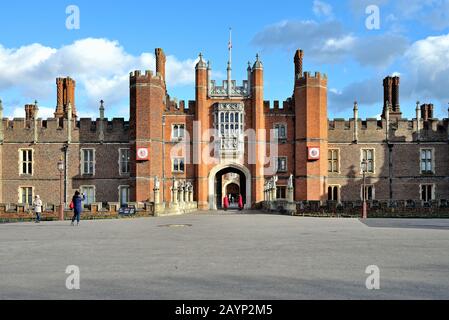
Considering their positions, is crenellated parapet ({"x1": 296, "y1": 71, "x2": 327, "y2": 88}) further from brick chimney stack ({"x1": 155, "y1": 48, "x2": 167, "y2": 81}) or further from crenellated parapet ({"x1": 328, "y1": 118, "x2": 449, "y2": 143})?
brick chimney stack ({"x1": 155, "y1": 48, "x2": 167, "y2": 81})

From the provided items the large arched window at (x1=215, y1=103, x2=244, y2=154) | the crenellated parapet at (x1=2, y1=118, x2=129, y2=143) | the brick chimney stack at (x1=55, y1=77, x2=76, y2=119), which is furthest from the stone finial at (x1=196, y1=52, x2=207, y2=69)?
the brick chimney stack at (x1=55, y1=77, x2=76, y2=119)

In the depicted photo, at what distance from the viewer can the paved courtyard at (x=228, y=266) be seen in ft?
23.8

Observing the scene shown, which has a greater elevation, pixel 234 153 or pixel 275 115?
pixel 275 115

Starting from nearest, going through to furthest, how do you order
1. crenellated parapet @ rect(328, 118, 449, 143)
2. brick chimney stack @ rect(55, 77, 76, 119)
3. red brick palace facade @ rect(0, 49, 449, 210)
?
red brick palace facade @ rect(0, 49, 449, 210) → crenellated parapet @ rect(328, 118, 449, 143) → brick chimney stack @ rect(55, 77, 76, 119)

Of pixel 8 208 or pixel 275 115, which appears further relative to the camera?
pixel 275 115

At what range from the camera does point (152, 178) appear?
4216 cm

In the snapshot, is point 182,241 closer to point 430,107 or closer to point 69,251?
point 69,251

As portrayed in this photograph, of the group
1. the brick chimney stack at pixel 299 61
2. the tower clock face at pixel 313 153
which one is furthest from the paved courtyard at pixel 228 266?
the brick chimney stack at pixel 299 61

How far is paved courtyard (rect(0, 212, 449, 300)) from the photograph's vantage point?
726cm

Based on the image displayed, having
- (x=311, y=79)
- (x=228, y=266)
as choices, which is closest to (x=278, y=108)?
(x=311, y=79)

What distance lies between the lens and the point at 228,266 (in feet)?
31.2
